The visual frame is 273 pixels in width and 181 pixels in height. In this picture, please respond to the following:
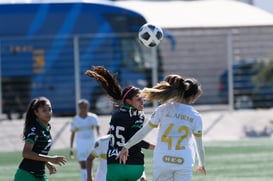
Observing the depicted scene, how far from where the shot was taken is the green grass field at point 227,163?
15.8 m

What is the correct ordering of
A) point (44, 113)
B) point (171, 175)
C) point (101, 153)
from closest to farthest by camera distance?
point (171, 175)
point (44, 113)
point (101, 153)

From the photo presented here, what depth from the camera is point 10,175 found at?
16438 mm

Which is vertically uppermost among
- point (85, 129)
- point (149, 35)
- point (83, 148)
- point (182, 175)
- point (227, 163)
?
point (149, 35)

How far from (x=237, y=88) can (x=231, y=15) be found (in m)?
7.81

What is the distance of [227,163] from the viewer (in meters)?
17.9

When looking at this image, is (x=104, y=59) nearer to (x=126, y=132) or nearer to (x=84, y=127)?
(x=84, y=127)

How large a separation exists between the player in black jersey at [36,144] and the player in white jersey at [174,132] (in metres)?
0.95

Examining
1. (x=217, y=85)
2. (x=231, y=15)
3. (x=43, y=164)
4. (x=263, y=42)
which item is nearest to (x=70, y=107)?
(x=217, y=85)

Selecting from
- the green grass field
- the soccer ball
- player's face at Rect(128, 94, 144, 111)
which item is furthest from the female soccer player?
the green grass field

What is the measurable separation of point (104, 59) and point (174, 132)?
19.5m

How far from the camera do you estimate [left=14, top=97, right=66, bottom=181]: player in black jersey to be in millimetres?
9844

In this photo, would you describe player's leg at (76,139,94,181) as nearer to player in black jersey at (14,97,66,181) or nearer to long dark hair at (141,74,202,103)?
player in black jersey at (14,97,66,181)

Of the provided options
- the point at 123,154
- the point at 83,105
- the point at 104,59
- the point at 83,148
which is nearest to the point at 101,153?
the point at 123,154

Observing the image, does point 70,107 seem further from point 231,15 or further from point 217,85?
point 231,15
